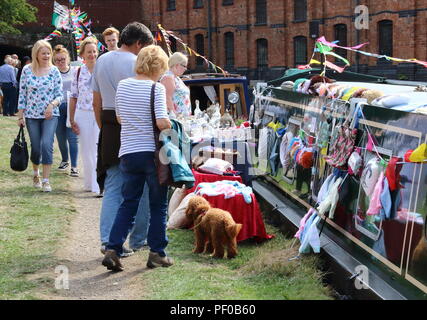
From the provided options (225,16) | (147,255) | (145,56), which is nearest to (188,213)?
(147,255)

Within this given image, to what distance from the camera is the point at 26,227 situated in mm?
7059

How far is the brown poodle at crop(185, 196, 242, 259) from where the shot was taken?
620 centimetres

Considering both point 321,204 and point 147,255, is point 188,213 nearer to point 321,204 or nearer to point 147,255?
point 147,255

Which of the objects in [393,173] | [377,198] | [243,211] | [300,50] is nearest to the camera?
[393,173]

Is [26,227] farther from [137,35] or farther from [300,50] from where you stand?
[300,50]

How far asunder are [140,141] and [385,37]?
27.2 meters

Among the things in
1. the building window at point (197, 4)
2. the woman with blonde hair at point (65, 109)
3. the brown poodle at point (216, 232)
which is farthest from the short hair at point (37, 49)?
the building window at point (197, 4)

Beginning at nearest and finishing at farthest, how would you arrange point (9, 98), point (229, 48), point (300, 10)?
point (9, 98), point (300, 10), point (229, 48)

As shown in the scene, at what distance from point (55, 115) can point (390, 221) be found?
536cm

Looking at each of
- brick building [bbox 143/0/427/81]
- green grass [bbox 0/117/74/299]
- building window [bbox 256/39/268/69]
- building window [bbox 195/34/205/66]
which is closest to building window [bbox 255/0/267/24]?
brick building [bbox 143/0/427/81]

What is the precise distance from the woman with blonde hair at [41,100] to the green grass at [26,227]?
544mm

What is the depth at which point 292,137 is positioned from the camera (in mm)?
7340

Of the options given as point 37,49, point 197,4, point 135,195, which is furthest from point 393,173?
point 197,4

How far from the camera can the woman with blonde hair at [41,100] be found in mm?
8820
